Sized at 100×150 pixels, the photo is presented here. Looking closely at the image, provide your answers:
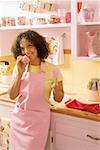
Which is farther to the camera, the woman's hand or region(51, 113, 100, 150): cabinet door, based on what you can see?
the woman's hand

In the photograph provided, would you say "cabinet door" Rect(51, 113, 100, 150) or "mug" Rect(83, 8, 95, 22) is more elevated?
"mug" Rect(83, 8, 95, 22)

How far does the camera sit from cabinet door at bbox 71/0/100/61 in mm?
1878

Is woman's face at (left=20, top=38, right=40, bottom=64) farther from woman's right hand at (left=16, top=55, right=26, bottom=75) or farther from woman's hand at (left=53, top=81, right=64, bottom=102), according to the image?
woman's hand at (left=53, top=81, right=64, bottom=102)

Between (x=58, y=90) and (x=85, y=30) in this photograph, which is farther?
(x=85, y=30)

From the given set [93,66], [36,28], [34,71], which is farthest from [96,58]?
[36,28]

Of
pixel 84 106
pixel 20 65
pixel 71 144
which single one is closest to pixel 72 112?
pixel 84 106

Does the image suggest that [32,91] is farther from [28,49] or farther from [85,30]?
[85,30]

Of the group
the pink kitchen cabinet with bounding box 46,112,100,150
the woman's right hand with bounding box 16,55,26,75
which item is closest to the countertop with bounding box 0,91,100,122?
the pink kitchen cabinet with bounding box 46,112,100,150

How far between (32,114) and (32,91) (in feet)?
0.52

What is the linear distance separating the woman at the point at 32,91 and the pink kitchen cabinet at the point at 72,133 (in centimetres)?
7

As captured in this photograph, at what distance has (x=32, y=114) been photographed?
1.75 meters

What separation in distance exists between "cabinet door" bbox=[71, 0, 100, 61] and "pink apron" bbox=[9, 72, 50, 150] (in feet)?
1.26

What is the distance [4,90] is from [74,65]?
0.66m

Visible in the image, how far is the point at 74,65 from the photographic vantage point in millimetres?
2244
